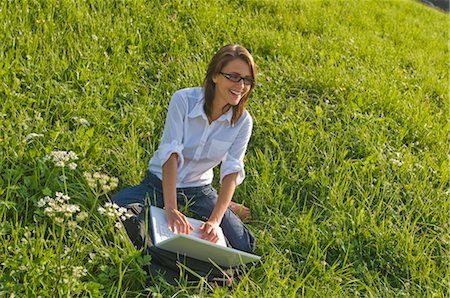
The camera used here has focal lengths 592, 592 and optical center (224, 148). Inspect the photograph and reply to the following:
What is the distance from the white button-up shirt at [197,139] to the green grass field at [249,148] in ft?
1.26

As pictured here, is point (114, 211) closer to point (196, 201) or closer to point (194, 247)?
point (194, 247)

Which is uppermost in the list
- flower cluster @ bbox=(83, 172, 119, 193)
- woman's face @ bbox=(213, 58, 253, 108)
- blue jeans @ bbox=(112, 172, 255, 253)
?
woman's face @ bbox=(213, 58, 253, 108)

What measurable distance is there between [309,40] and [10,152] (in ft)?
11.6

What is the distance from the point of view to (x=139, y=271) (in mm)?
2766

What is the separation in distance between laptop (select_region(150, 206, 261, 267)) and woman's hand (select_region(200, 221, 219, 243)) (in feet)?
0.13

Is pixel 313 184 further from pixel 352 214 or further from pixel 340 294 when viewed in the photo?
pixel 340 294

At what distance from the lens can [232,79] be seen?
122 inches

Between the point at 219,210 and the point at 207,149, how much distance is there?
1.28 feet

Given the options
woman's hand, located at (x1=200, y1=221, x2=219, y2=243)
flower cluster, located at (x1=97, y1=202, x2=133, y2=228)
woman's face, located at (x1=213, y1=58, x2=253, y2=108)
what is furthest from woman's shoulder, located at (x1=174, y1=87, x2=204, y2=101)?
flower cluster, located at (x1=97, y1=202, x2=133, y2=228)

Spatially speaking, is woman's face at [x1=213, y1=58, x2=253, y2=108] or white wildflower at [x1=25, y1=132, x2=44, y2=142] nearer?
woman's face at [x1=213, y1=58, x2=253, y2=108]

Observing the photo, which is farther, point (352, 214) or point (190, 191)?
point (352, 214)

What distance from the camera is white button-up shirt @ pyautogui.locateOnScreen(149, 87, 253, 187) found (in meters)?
A: 3.23

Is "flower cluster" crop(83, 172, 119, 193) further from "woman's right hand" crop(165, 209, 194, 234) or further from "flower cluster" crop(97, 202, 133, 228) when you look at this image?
"woman's right hand" crop(165, 209, 194, 234)

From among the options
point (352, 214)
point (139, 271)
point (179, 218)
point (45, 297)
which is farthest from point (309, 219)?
point (45, 297)
